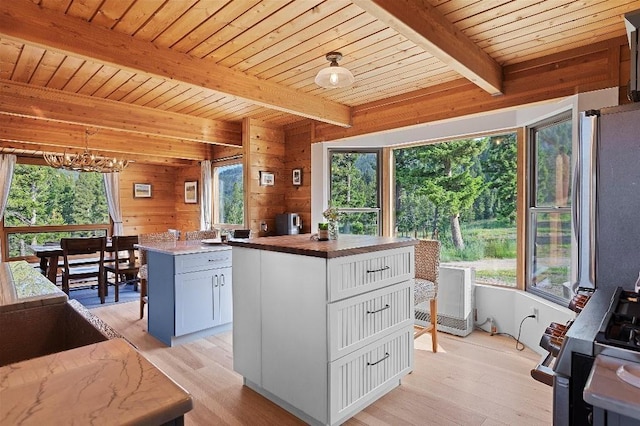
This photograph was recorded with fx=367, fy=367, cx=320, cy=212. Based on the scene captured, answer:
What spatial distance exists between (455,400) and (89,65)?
3.64m

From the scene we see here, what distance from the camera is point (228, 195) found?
6242mm

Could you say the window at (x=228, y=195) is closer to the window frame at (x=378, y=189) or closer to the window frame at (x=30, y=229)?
the window frame at (x=378, y=189)

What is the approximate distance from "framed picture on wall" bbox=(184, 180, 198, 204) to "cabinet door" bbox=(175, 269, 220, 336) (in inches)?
158

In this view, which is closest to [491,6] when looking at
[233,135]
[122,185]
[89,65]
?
[89,65]

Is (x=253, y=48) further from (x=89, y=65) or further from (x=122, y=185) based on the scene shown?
(x=122, y=185)

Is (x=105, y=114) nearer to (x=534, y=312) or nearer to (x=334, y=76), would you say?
(x=334, y=76)

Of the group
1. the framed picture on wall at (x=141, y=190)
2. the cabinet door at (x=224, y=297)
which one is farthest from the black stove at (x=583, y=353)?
the framed picture on wall at (x=141, y=190)

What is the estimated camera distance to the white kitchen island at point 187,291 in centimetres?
332

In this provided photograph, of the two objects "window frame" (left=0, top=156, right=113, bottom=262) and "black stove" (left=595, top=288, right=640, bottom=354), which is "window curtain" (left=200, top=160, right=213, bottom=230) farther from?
"black stove" (left=595, top=288, right=640, bottom=354)

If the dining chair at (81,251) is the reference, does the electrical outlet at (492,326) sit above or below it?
below

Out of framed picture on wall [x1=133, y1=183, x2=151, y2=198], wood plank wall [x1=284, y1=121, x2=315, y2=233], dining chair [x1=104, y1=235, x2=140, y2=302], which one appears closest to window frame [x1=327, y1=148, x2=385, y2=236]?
wood plank wall [x1=284, y1=121, x2=315, y2=233]

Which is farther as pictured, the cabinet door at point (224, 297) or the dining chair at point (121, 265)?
the dining chair at point (121, 265)

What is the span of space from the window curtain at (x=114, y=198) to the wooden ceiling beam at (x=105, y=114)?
3.32 metres

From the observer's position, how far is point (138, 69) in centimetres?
242
